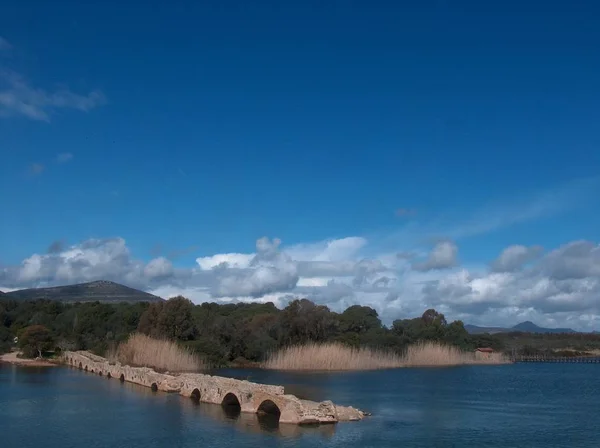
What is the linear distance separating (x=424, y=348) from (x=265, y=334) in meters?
23.1

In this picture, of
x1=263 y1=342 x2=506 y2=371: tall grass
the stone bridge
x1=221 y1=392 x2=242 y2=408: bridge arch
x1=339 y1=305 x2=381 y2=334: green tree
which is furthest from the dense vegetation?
x1=221 y1=392 x2=242 y2=408: bridge arch

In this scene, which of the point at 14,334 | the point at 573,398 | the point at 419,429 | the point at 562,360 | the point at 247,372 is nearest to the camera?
the point at 419,429

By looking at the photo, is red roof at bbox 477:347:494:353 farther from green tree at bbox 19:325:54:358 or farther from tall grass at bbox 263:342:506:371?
green tree at bbox 19:325:54:358

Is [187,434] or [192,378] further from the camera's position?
[192,378]

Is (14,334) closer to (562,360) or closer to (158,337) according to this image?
(158,337)

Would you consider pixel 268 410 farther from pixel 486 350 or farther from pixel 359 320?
pixel 486 350

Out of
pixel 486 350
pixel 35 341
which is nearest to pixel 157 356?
pixel 35 341

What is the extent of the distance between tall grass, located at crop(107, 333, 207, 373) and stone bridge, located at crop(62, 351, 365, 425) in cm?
727

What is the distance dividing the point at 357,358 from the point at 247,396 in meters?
42.9

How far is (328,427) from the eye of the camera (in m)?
32.1

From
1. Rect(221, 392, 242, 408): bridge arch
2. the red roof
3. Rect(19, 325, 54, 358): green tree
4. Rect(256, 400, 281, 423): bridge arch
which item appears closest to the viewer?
Rect(256, 400, 281, 423): bridge arch

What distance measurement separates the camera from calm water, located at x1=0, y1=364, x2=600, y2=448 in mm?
29453

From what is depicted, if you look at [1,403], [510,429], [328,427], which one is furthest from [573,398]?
[1,403]

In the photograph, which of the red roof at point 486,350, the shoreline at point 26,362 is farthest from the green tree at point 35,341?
the red roof at point 486,350
